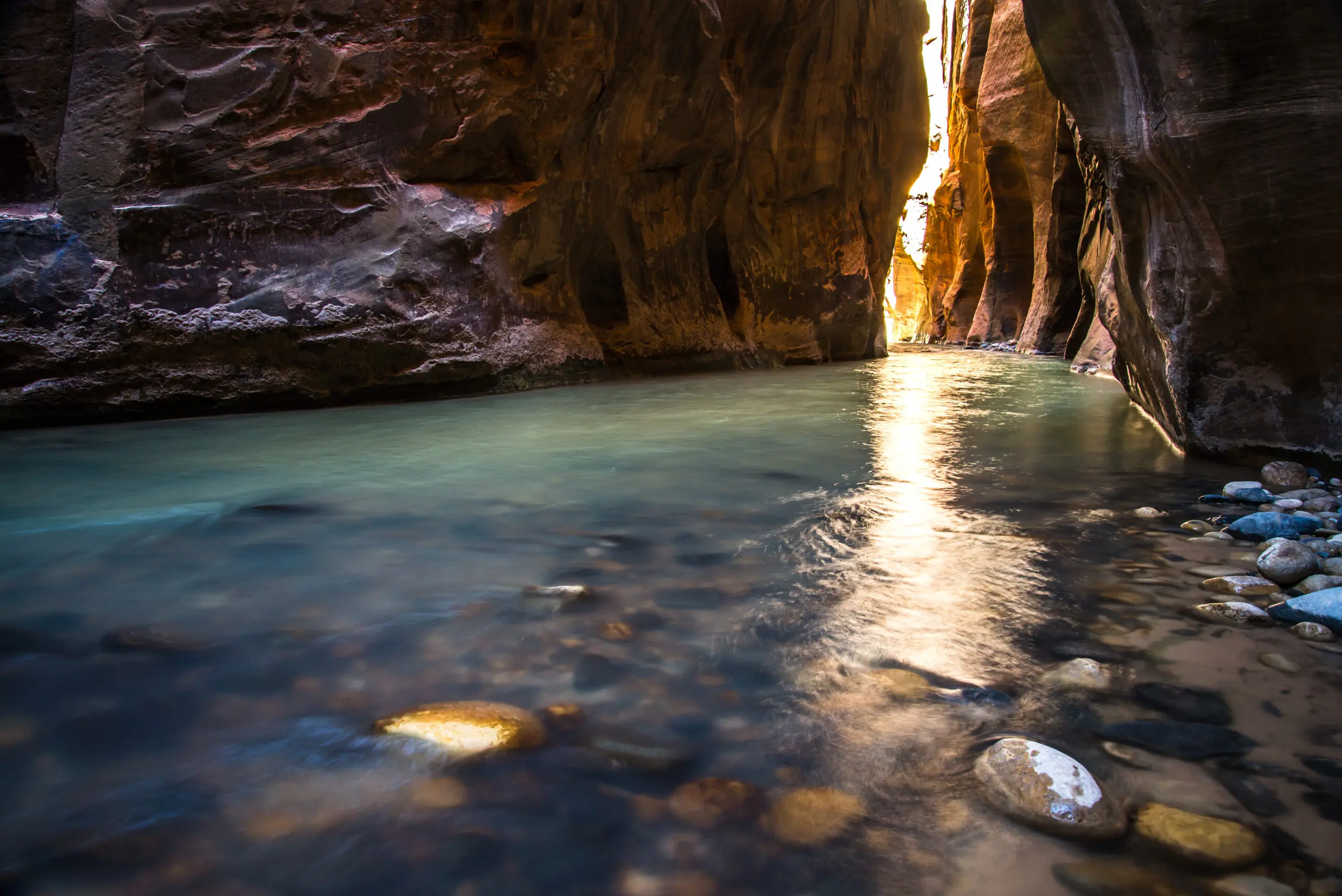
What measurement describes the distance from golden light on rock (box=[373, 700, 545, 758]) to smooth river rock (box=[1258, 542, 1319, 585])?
159cm

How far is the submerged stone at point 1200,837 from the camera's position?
35.5 inches

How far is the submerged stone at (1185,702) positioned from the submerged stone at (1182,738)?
Result: 0.02 meters

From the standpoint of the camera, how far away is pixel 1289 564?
1769mm

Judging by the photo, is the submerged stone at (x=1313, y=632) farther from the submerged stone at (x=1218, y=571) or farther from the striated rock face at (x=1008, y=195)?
the striated rock face at (x=1008, y=195)

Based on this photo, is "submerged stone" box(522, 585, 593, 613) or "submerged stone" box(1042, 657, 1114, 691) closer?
"submerged stone" box(1042, 657, 1114, 691)

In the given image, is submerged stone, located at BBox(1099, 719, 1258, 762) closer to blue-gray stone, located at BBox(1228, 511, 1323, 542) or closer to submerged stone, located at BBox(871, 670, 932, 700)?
submerged stone, located at BBox(871, 670, 932, 700)

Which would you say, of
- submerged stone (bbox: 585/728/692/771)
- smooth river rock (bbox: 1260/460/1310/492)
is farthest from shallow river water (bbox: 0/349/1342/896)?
smooth river rock (bbox: 1260/460/1310/492)

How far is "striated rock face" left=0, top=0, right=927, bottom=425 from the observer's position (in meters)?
5.27

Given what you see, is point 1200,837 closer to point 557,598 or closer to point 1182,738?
point 1182,738

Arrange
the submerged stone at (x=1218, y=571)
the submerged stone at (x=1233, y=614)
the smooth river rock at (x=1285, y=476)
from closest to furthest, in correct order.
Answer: the submerged stone at (x=1233, y=614), the submerged stone at (x=1218, y=571), the smooth river rock at (x=1285, y=476)

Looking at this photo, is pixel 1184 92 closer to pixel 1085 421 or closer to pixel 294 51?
pixel 1085 421

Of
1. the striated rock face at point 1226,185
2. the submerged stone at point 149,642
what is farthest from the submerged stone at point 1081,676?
the striated rock face at point 1226,185

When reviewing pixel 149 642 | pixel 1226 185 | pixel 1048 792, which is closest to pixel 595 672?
pixel 1048 792

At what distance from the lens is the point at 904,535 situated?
2.21 metres
